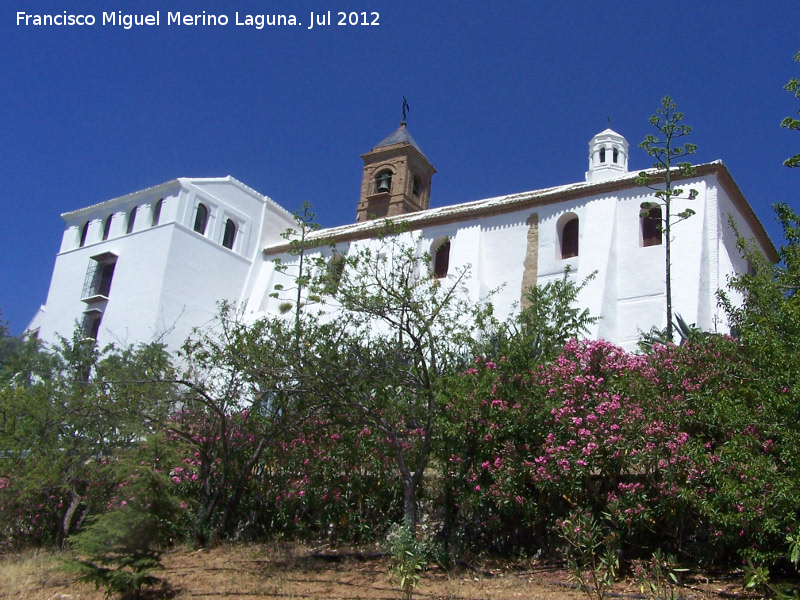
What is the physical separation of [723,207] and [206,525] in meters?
15.3

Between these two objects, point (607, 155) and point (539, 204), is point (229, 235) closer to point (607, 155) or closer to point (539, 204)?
point (539, 204)

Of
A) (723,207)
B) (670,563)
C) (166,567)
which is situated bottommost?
(166,567)

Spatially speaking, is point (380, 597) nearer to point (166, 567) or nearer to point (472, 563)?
point (472, 563)

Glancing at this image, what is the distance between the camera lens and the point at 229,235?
27562 millimetres

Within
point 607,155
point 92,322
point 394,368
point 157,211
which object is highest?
point 607,155

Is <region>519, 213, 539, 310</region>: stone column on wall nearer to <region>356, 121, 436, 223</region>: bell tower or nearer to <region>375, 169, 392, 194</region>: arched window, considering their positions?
<region>356, 121, 436, 223</region>: bell tower

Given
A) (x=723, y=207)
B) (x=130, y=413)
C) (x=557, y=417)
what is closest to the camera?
(x=557, y=417)

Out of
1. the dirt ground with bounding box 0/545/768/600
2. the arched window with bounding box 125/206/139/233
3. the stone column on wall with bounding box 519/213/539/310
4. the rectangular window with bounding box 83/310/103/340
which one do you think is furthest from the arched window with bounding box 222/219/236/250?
the dirt ground with bounding box 0/545/768/600

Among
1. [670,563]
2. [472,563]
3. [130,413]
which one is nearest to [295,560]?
[472,563]

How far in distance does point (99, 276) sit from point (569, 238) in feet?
52.6

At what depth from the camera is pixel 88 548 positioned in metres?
8.30

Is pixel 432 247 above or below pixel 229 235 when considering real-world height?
below

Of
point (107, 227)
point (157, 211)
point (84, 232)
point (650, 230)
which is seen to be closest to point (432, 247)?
point (650, 230)

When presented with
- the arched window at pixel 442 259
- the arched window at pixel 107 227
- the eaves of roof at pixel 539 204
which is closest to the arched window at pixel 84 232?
the arched window at pixel 107 227
